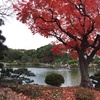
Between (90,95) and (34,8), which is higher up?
(34,8)

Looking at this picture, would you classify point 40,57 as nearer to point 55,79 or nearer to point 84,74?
point 84,74

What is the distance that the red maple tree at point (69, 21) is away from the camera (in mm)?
18109

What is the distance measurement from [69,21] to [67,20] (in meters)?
0.17

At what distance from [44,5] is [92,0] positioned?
3.40 metres

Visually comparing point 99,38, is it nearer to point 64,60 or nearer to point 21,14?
point 21,14

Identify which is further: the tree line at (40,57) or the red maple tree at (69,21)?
the tree line at (40,57)

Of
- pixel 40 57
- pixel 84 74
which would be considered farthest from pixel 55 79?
pixel 40 57

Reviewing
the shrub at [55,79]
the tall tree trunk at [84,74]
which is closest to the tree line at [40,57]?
the tall tree trunk at [84,74]

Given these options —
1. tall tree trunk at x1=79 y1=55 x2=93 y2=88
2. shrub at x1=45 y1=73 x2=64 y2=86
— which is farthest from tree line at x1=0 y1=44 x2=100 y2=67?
shrub at x1=45 y1=73 x2=64 y2=86

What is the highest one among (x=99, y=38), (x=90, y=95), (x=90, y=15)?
(x=90, y=15)

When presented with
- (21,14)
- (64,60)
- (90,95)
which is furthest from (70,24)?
(64,60)

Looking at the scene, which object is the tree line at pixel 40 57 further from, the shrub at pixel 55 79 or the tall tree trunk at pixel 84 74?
the shrub at pixel 55 79

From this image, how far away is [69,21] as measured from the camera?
62.8 ft

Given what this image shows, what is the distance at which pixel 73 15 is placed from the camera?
1884cm
